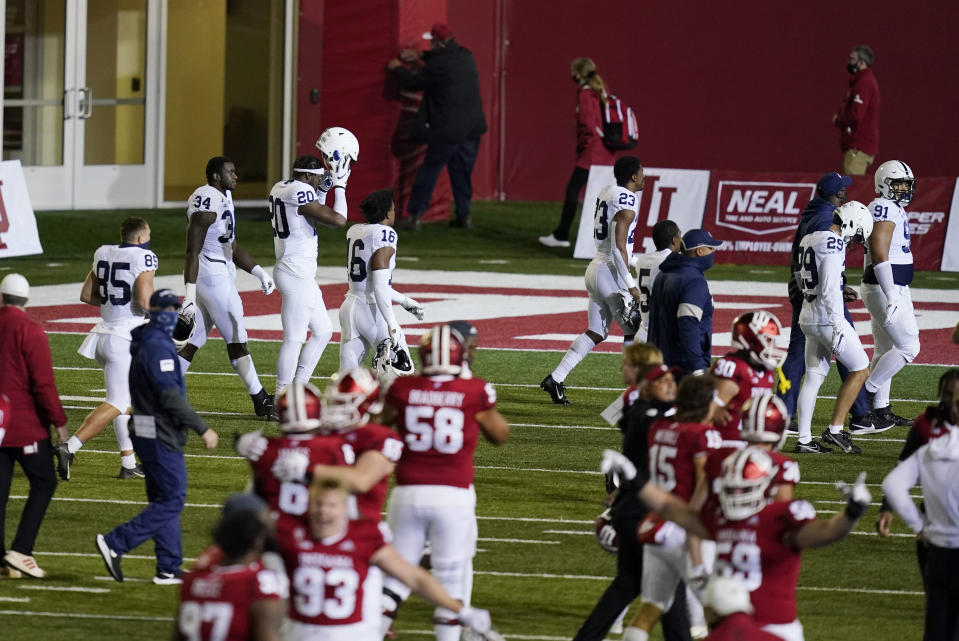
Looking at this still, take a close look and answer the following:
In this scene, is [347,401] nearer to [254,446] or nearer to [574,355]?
[254,446]

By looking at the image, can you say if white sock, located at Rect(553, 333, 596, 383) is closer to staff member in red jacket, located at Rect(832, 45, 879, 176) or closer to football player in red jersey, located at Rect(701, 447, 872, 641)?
football player in red jersey, located at Rect(701, 447, 872, 641)

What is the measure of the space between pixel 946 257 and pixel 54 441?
1286 centimetres

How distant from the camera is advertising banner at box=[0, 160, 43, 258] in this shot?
19984 millimetres

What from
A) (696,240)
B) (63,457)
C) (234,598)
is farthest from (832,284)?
(234,598)

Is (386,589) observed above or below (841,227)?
below

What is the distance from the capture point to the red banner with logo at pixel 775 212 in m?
21.4

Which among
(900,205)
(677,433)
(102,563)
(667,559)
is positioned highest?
(900,205)

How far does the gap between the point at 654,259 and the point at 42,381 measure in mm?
4673

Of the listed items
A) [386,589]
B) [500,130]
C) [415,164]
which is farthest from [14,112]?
[386,589]

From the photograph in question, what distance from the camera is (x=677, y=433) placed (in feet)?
22.6

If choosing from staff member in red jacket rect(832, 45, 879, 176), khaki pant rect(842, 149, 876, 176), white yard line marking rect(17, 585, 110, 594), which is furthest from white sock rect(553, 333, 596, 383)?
khaki pant rect(842, 149, 876, 176)

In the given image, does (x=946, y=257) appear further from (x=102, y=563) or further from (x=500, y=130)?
(x=102, y=563)

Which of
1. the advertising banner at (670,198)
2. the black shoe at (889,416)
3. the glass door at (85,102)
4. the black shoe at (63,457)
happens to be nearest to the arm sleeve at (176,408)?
the black shoe at (63,457)

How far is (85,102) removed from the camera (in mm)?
24734
